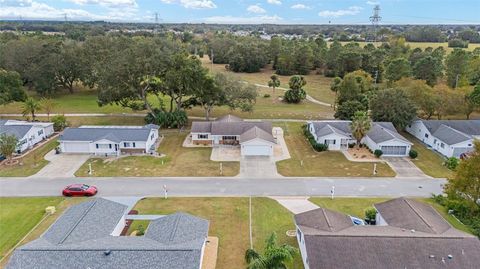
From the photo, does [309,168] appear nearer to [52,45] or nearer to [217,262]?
[217,262]

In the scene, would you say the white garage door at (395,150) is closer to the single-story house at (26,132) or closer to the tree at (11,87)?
the single-story house at (26,132)

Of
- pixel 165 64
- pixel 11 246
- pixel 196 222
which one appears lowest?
pixel 11 246

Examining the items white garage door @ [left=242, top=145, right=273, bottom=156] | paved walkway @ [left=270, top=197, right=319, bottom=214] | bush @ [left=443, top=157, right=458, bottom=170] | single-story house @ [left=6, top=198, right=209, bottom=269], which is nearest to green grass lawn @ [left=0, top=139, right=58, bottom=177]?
single-story house @ [left=6, top=198, right=209, bottom=269]

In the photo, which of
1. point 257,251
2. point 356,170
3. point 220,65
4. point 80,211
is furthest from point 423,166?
point 220,65

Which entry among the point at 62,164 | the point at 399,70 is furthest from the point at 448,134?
the point at 62,164

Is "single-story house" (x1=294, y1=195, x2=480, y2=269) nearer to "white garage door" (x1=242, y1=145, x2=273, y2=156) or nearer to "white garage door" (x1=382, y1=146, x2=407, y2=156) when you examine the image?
"white garage door" (x1=242, y1=145, x2=273, y2=156)

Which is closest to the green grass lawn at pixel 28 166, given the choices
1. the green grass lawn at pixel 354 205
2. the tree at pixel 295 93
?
the green grass lawn at pixel 354 205
